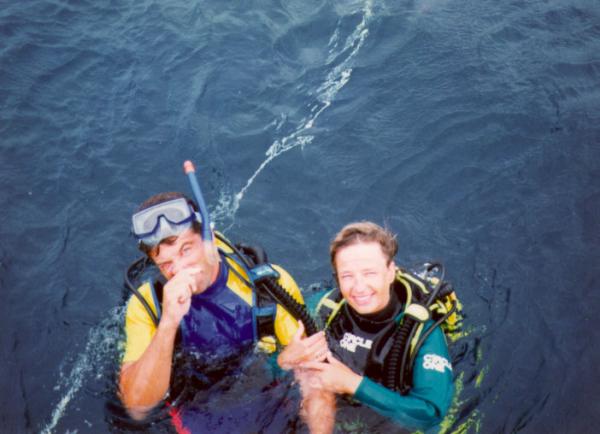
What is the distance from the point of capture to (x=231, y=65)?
8430 mm

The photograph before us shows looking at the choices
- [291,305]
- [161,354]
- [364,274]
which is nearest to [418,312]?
[364,274]

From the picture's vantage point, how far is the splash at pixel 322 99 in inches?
260

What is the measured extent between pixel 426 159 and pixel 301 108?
5.89ft

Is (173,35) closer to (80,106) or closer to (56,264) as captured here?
(80,106)

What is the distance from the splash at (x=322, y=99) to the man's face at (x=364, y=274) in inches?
96.6

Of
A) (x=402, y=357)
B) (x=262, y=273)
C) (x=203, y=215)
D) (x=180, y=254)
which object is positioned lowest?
(x=402, y=357)

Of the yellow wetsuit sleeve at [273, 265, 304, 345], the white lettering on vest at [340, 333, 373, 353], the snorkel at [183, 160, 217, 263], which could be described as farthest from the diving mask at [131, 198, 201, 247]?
the white lettering on vest at [340, 333, 373, 353]

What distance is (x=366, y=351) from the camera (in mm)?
4402

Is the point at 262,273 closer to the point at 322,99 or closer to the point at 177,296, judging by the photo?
the point at 177,296

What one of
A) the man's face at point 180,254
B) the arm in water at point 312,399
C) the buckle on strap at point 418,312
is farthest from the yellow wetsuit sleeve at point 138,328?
the buckle on strap at point 418,312

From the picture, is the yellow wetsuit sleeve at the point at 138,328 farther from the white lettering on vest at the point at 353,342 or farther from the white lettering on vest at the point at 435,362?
the white lettering on vest at the point at 435,362

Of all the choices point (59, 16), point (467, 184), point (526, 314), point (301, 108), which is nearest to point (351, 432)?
point (526, 314)

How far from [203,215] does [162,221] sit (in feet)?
0.89

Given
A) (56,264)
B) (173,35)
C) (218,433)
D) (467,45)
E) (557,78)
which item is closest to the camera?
(218,433)
